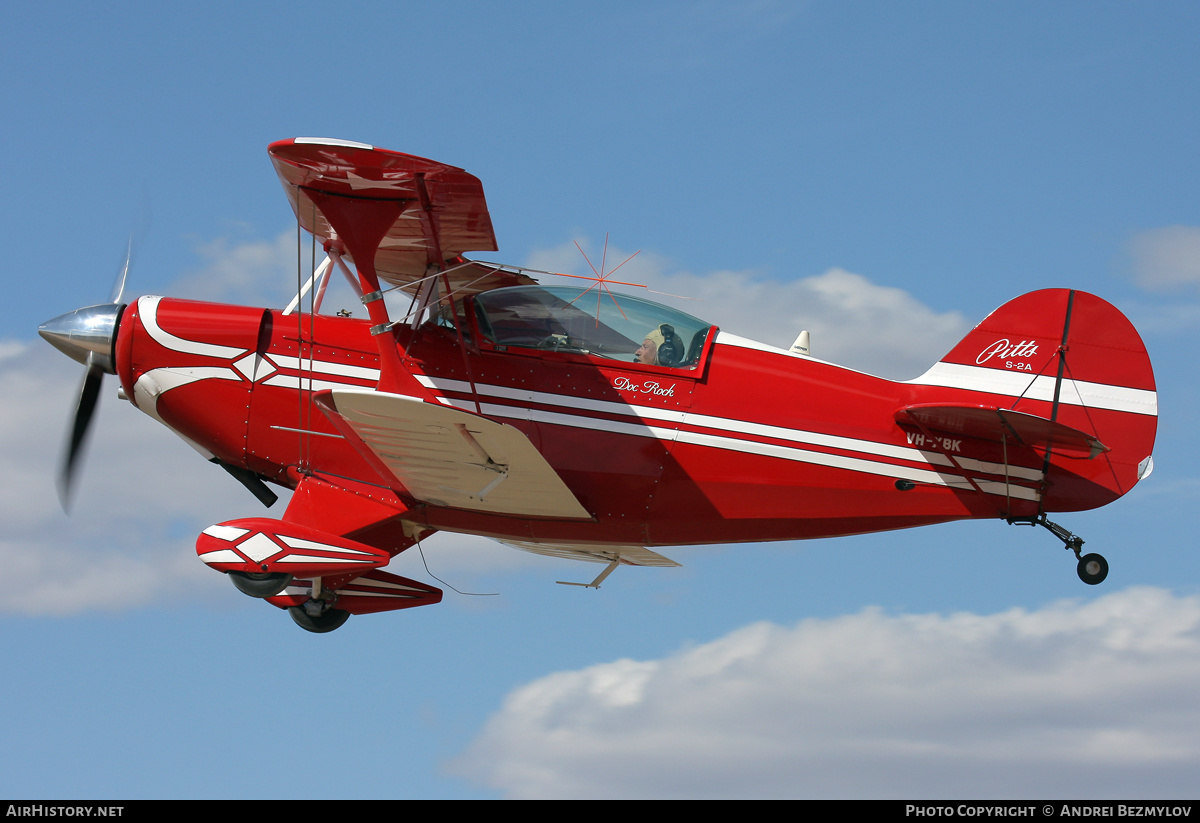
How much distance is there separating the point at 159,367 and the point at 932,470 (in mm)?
6356

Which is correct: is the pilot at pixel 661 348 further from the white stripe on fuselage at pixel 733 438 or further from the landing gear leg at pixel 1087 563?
the landing gear leg at pixel 1087 563

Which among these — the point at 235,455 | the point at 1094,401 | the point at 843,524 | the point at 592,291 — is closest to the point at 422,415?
the point at 592,291

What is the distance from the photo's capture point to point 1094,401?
9836 millimetres

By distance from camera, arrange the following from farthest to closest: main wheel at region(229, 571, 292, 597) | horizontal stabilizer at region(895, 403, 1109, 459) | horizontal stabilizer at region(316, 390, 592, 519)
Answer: main wheel at region(229, 571, 292, 597) → horizontal stabilizer at region(895, 403, 1109, 459) → horizontal stabilizer at region(316, 390, 592, 519)

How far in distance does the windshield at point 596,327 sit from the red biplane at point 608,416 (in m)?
0.02

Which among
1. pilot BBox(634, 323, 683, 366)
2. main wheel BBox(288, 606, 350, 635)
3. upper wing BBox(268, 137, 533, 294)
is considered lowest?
main wheel BBox(288, 606, 350, 635)

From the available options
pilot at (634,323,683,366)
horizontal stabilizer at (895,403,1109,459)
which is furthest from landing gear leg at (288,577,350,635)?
horizontal stabilizer at (895,403,1109,459)

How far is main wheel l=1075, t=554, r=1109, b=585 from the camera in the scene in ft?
30.6

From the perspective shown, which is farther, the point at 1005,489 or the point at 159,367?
the point at 159,367

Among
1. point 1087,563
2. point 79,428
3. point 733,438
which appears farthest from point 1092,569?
point 79,428

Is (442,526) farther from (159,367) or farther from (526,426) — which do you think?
(159,367)

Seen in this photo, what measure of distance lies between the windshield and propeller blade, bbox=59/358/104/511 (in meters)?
3.68

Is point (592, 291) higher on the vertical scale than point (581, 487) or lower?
higher

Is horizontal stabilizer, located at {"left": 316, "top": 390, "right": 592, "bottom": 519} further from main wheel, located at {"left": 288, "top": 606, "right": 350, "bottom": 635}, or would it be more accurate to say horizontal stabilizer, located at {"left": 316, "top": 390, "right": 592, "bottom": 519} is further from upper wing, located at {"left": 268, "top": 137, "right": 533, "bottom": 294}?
main wheel, located at {"left": 288, "top": 606, "right": 350, "bottom": 635}
